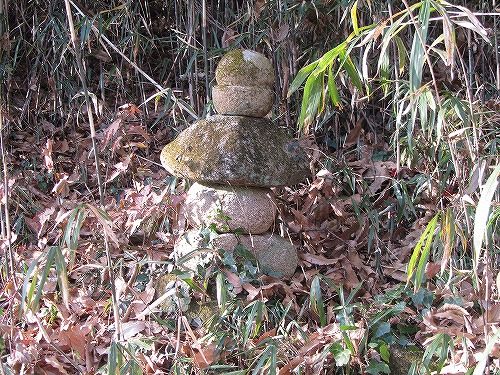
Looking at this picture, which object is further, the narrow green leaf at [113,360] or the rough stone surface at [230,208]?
the rough stone surface at [230,208]

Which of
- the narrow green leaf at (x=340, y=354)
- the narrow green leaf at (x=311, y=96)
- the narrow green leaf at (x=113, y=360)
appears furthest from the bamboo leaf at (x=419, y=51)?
the narrow green leaf at (x=113, y=360)

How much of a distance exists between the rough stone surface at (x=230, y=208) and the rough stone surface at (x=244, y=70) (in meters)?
0.41

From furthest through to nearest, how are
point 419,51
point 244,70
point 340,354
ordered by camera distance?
point 244,70, point 340,354, point 419,51

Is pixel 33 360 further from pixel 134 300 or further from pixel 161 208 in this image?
pixel 161 208

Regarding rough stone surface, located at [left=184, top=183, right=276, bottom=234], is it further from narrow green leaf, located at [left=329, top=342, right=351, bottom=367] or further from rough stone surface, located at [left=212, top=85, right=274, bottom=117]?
narrow green leaf, located at [left=329, top=342, right=351, bottom=367]

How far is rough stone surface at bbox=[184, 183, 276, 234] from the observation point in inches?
93.8

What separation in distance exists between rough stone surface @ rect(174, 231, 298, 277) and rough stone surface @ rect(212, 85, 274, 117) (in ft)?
1.58

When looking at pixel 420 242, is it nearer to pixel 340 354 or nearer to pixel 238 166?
pixel 340 354

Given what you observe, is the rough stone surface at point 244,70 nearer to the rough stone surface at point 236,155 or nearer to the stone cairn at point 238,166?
the stone cairn at point 238,166

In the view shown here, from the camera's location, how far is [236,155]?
7.45ft

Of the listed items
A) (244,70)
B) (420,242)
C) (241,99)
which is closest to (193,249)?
(241,99)

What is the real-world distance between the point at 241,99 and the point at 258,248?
58 cm

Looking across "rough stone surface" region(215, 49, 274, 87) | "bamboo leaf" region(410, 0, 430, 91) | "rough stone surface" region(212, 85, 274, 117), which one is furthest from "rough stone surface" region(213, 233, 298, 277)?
→ "bamboo leaf" region(410, 0, 430, 91)

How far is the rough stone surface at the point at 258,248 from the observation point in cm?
236
